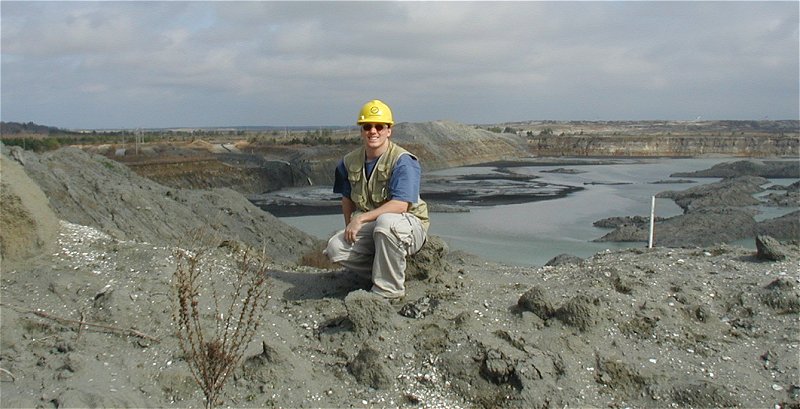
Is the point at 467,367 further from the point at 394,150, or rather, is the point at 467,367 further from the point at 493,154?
the point at 493,154

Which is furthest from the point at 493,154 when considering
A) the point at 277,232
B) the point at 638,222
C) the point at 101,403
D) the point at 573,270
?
the point at 101,403

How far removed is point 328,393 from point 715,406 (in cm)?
237

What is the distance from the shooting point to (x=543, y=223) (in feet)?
67.3

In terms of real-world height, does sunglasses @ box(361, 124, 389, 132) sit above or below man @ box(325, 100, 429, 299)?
above

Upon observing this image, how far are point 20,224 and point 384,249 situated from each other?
10.2 feet

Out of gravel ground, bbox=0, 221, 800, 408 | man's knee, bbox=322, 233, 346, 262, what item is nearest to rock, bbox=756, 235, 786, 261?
gravel ground, bbox=0, 221, 800, 408

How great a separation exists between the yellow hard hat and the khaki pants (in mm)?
696

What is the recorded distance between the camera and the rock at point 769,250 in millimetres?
6508

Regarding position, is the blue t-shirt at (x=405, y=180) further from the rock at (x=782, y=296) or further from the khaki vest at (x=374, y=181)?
the rock at (x=782, y=296)

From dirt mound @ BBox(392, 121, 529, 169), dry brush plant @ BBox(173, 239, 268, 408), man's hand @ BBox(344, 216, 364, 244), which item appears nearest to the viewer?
dry brush plant @ BBox(173, 239, 268, 408)

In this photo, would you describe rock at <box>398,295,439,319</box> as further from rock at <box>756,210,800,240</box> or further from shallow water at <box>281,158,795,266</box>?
rock at <box>756,210,800,240</box>

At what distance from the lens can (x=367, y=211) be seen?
16.9 feet

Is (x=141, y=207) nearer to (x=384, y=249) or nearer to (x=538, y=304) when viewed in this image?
(x=384, y=249)

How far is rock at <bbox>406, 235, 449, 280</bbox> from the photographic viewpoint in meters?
5.40
